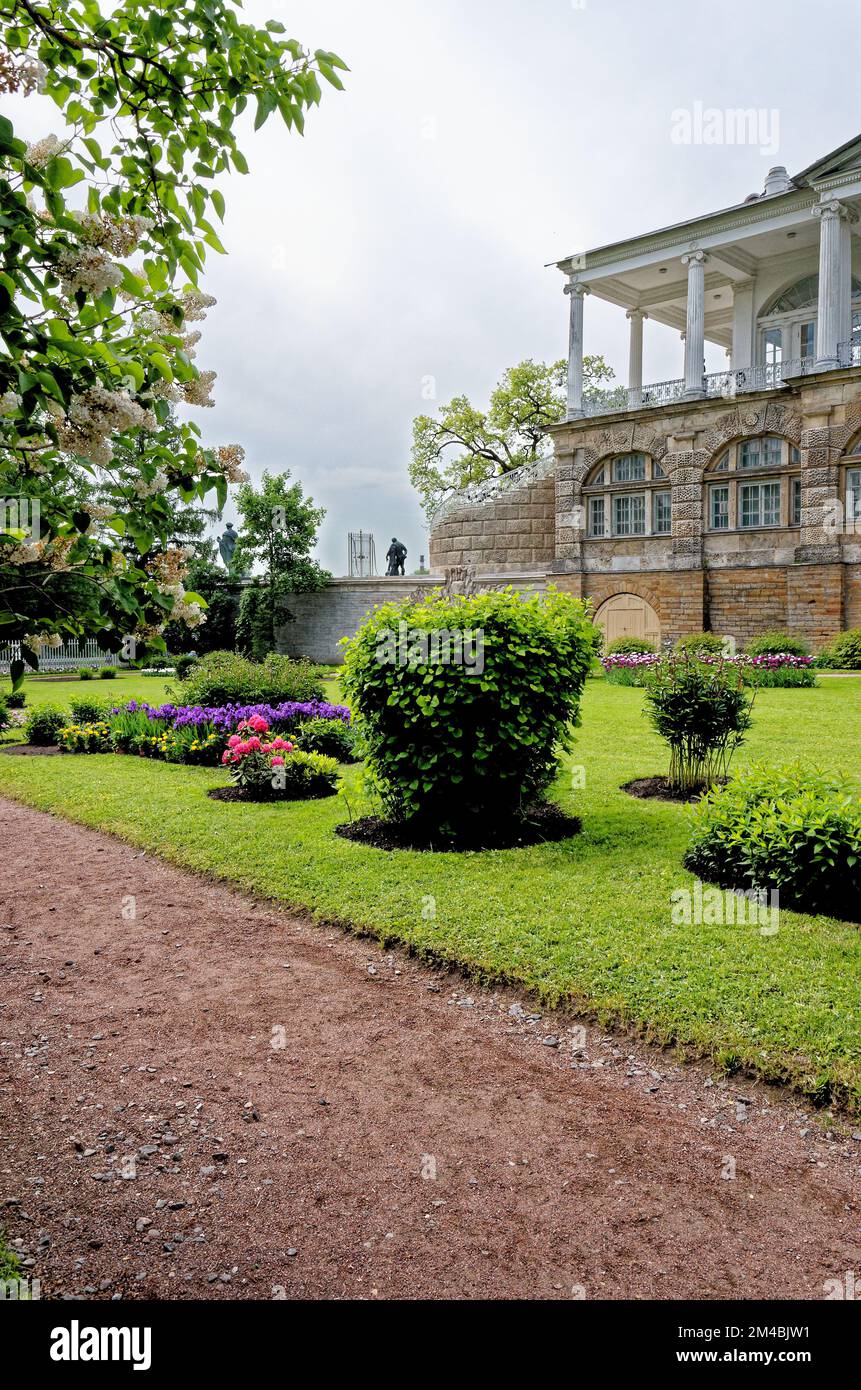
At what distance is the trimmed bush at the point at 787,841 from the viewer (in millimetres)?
5793

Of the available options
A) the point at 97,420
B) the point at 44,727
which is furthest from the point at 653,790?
the point at 44,727

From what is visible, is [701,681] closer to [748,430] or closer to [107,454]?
[107,454]

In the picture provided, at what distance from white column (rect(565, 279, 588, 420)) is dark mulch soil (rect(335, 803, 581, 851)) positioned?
2690cm

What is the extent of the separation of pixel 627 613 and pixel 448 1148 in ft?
92.8

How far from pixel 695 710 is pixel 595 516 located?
24.3 m

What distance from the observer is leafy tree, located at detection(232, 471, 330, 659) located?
34562mm

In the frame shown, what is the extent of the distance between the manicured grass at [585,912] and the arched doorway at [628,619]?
19129 millimetres

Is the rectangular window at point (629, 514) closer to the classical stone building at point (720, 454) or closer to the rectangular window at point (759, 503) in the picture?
the classical stone building at point (720, 454)

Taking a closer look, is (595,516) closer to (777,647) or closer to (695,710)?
(777,647)

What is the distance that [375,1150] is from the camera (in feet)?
11.8

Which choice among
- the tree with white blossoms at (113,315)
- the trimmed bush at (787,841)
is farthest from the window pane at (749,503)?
the tree with white blossoms at (113,315)

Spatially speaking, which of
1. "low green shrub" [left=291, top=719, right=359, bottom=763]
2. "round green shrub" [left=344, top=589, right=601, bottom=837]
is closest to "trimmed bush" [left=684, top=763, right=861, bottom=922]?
"round green shrub" [left=344, top=589, right=601, bottom=837]

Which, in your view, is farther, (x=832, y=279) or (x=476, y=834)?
(x=832, y=279)
